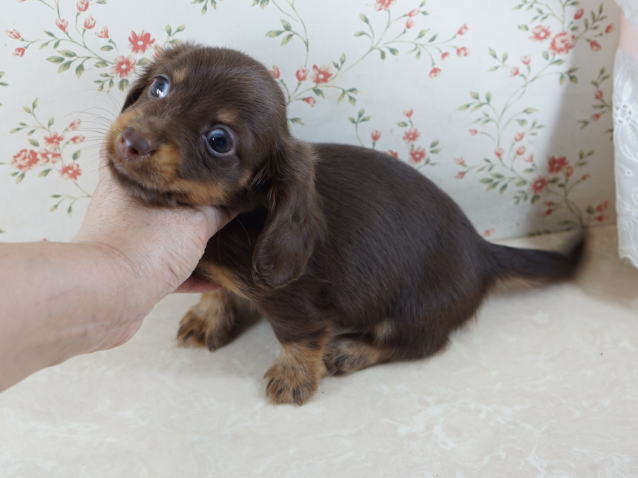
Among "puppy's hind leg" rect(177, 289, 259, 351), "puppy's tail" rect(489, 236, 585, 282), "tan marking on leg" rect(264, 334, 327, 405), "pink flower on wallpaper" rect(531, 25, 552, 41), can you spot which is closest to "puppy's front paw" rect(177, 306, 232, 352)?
"puppy's hind leg" rect(177, 289, 259, 351)

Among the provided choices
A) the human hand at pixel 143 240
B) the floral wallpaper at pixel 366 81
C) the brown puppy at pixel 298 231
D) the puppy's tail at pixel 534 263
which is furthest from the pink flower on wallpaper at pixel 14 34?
the puppy's tail at pixel 534 263

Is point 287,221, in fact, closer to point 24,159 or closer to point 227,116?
point 227,116

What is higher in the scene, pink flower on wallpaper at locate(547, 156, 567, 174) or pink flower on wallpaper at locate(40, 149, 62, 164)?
pink flower on wallpaper at locate(40, 149, 62, 164)

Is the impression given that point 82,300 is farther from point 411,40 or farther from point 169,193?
point 411,40

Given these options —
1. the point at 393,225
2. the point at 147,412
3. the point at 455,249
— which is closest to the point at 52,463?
the point at 147,412

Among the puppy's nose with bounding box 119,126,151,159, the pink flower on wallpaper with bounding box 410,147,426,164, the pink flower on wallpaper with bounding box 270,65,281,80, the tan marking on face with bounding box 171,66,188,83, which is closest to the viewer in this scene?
the puppy's nose with bounding box 119,126,151,159

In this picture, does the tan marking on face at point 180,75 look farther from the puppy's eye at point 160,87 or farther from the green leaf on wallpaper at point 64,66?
the green leaf on wallpaper at point 64,66

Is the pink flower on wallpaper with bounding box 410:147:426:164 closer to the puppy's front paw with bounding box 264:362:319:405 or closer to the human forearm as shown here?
the puppy's front paw with bounding box 264:362:319:405

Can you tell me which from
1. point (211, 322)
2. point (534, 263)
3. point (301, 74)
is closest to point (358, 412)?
point (211, 322)
